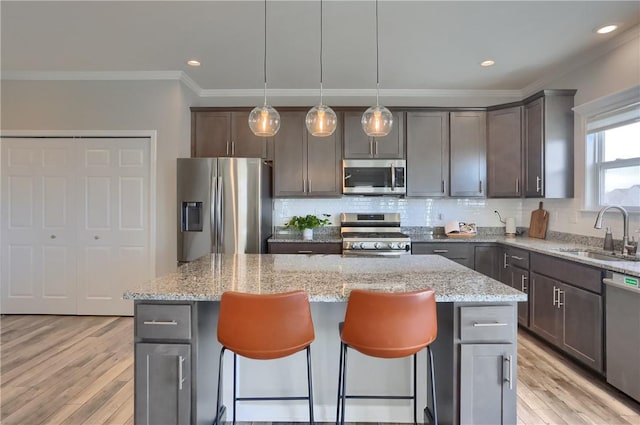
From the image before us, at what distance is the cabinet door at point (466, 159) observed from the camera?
4.05 metres

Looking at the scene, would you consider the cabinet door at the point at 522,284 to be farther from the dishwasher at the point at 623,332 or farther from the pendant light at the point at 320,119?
the pendant light at the point at 320,119

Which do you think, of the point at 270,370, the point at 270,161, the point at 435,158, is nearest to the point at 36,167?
the point at 270,161

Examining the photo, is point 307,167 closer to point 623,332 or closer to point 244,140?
point 244,140

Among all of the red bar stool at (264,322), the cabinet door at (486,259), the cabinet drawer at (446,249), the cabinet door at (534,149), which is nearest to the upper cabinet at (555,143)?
the cabinet door at (534,149)

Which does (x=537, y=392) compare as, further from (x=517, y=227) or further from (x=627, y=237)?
(x=517, y=227)

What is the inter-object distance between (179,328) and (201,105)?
351cm

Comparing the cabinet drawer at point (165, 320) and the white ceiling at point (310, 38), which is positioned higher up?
the white ceiling at point (310, 38)

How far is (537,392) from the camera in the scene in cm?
232

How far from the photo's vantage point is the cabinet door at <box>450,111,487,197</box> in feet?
13.3

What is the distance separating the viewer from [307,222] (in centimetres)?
415

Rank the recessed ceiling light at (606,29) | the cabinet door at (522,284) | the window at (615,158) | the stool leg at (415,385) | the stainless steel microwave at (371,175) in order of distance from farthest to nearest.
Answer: the stainless steel microwave at (371,175) < the cabinet door at (522,284) < the window at (615,158) < the recessed ceiling light at (606,29) < the stool leg at (415,385)

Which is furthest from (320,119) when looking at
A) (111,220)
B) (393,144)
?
(111,220)

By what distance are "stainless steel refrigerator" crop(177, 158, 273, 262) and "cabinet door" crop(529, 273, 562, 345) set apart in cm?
278

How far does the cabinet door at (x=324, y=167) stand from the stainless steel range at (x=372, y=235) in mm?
454
